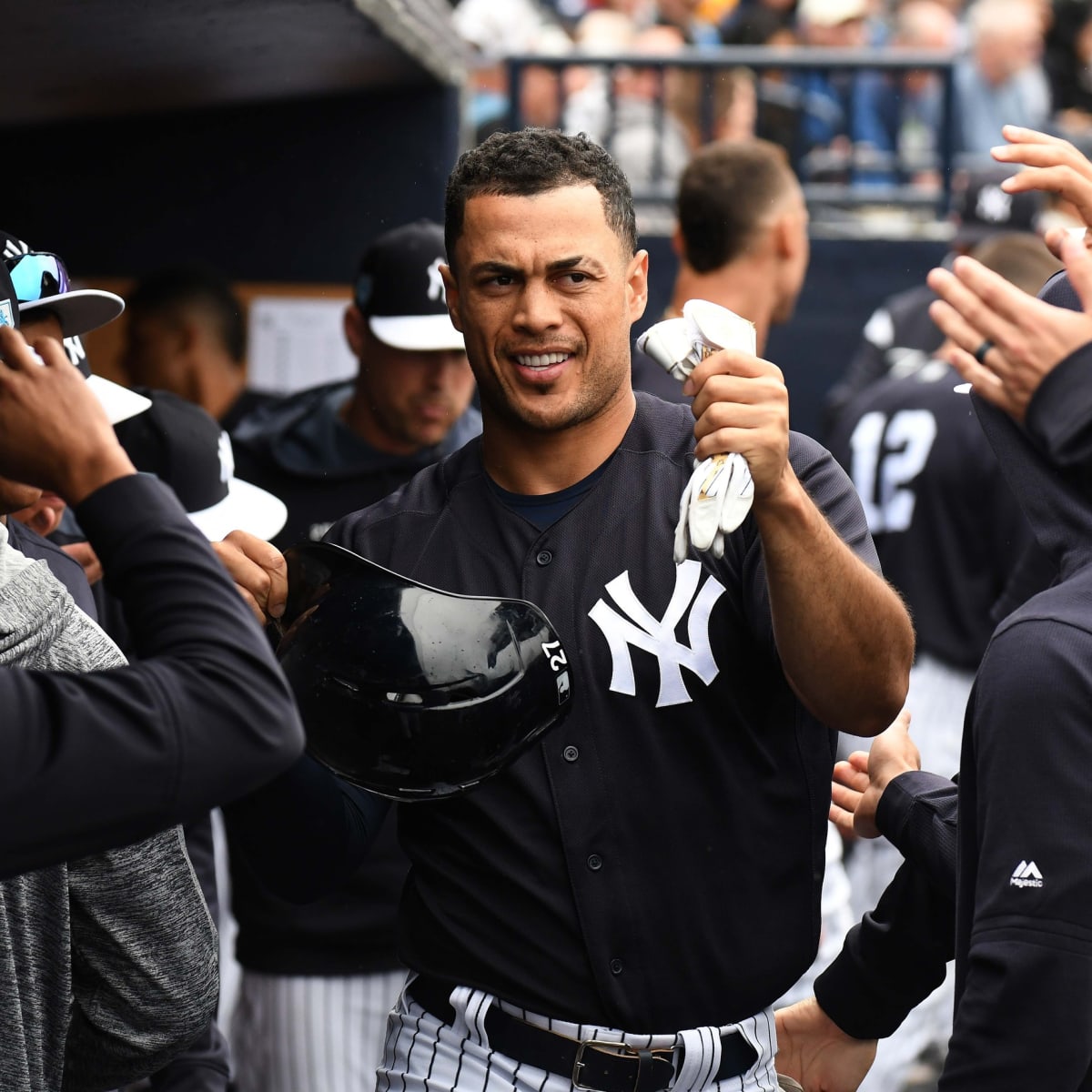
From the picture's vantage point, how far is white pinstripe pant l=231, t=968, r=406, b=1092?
389cm

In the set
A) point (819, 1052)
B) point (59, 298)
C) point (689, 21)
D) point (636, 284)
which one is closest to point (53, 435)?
point (59, 298)

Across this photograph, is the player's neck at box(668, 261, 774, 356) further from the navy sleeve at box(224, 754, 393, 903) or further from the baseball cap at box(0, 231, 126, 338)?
the navy sleeve at box(224, 754, 393, 903)

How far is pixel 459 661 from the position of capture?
7.32 ft

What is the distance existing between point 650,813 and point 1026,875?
54 cm

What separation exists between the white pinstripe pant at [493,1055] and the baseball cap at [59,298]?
973 mm

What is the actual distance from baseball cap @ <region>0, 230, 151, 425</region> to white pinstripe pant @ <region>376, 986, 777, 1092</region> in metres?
0.97

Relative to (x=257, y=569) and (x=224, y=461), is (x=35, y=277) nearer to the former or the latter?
(x=257, y=569)

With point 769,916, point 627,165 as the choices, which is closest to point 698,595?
point 769,916

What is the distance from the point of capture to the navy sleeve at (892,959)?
8.45 ft

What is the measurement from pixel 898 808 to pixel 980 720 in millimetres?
513

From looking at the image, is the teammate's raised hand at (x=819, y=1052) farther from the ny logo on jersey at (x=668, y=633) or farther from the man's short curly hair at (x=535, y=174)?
the man's short curly hair at (x=535, y=174)

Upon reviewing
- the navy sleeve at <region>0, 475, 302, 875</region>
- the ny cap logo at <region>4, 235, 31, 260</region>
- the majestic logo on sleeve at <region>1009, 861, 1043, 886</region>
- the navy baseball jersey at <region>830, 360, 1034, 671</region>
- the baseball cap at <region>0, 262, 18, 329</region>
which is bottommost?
the navy baseball jersey at <region>830, 360, 1034, 671</region>

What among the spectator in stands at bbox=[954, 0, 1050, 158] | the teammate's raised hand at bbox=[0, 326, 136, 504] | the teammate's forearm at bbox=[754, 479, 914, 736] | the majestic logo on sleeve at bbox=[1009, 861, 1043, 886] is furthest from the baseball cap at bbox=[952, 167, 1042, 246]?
the teammate's raised hand at bbox=[0, 326, 136, 504]

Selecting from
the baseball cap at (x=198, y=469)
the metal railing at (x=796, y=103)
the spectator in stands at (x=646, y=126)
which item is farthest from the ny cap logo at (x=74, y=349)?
the spectator in stands at (x=646, y=126)
